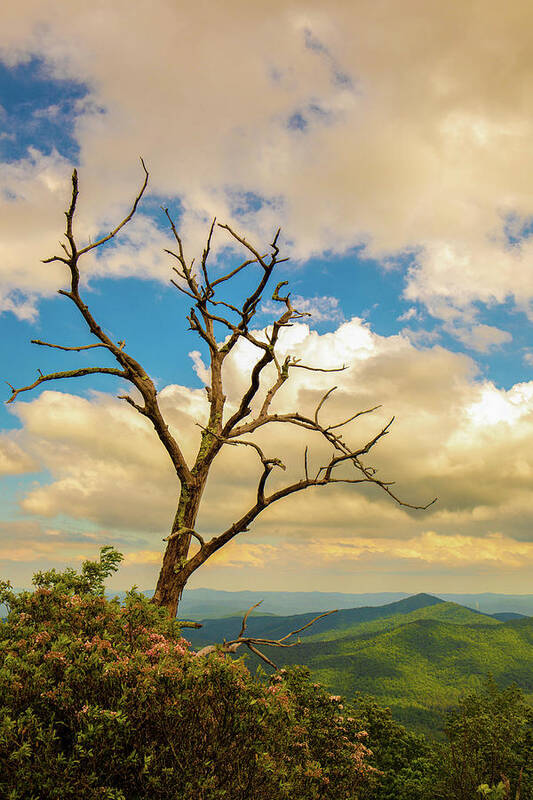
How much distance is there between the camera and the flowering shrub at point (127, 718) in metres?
4.21

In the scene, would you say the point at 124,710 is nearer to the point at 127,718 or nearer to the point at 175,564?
the point at 127,718

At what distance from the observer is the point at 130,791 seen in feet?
14.6

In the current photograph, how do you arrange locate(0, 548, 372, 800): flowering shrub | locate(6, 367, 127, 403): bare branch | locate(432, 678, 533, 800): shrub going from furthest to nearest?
locate(432, 678, 533, 800): shrub < locate(6, 367, 127, 403): bare branch < locate(0, 548, 372, 800): flowering shrub

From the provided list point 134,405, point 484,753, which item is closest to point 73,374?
point 134,405

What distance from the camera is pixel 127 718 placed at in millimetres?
4543

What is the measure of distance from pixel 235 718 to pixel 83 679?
1593 millimetres

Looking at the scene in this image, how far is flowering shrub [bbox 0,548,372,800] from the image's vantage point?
4211mm

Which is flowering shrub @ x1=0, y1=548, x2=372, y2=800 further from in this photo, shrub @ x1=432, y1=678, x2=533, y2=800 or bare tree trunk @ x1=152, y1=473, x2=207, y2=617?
shrub @ x1=432, y1=678, x2=533, y2=800

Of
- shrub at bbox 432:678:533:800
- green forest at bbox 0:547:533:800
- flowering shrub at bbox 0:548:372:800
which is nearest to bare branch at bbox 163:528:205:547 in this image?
green forest at bbox 0:547:533:800

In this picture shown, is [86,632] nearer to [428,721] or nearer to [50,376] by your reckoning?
[50,376]

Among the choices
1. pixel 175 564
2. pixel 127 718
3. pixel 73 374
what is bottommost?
pixel 127 718

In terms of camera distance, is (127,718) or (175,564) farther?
(175,564)

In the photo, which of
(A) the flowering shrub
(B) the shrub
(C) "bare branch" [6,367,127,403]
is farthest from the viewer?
(B) the shrub

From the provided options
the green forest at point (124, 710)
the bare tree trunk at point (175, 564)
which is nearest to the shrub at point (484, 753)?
the bare tree trunk at point (175, 564)
